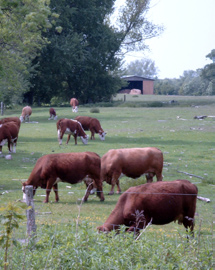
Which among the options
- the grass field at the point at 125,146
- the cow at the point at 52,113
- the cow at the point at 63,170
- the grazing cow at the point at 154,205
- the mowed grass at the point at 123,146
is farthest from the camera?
the cow at the point at 52,113

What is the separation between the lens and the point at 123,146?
23.5 metres

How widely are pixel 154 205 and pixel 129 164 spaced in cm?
536

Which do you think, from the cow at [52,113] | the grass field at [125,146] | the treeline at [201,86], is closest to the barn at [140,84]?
the treeline at [201,86]

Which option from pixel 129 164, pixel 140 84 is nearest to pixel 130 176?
pixel 129 164

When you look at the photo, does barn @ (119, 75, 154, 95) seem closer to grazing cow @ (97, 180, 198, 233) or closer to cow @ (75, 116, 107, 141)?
cow @ (75, 116, 107, 141)

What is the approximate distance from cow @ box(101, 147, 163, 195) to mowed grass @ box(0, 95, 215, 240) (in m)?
0.47

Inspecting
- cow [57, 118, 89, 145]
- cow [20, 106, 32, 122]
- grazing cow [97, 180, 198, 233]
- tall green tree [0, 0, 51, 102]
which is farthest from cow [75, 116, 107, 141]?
grazing cow [97, 180, 198, 233]

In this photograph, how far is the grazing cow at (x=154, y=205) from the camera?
27.1 ft

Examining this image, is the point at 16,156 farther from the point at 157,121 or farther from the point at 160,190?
the point at 157,121

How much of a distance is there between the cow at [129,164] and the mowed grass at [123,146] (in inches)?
18.6

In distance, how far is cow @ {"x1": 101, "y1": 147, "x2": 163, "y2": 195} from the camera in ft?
45.2

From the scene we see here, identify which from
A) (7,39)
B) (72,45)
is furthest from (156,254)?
(72,45)

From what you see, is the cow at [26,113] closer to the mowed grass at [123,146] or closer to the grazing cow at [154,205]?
the mowed grass at [123,146]

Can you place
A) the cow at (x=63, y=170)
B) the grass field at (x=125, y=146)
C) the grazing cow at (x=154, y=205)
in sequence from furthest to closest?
the cow at (x=63, y=170) < the grass field at (x=125, y=146) < the grazing cow at (x=154, y=205)
